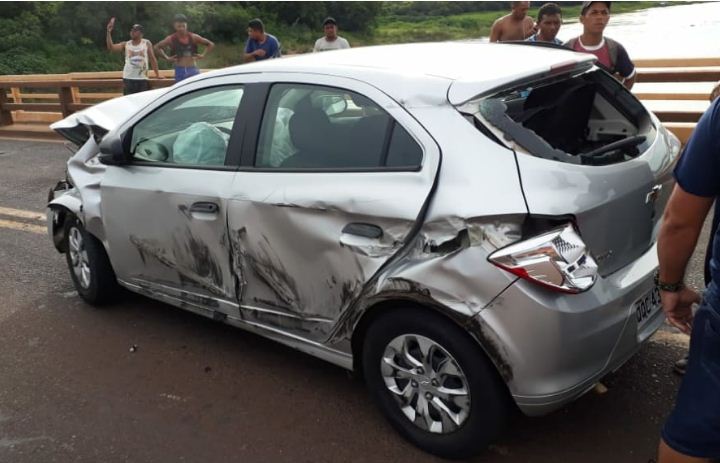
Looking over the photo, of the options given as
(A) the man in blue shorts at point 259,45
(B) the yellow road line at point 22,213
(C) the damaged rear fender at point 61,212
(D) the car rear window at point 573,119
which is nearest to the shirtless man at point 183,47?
(A) the man in blue shorts at point 259,45

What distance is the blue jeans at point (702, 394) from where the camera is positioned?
1673mm

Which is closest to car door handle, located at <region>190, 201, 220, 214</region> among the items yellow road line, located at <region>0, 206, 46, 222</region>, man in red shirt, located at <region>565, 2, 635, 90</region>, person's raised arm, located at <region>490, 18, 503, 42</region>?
man in red shirt, located at <region>565, 2, 635, 90</region>

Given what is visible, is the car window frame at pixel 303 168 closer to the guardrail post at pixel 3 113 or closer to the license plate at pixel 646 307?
the license plate at pixel 646 307

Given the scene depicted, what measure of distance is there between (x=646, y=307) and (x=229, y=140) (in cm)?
205

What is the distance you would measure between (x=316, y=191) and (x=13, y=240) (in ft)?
13.9

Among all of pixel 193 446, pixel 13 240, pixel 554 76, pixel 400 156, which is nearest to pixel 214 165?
pixel 400 156

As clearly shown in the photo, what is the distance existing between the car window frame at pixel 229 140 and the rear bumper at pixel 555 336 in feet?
4.99

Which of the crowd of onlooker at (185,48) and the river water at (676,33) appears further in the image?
the river water at (676,33)

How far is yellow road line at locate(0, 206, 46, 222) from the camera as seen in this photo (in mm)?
6523

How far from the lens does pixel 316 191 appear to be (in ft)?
9.18

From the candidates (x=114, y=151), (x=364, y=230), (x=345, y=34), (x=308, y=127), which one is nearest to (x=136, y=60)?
(x=114, y=151)

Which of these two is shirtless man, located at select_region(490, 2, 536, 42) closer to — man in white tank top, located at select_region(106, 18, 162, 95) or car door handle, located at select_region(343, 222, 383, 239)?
car door handle, located at select_region(343, 222, 383, 239)

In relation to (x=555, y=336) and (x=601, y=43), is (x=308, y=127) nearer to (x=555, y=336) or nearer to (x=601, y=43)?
(x=555, y=336)

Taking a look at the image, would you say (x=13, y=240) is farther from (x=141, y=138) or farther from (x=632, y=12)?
(x=632, y=12)
